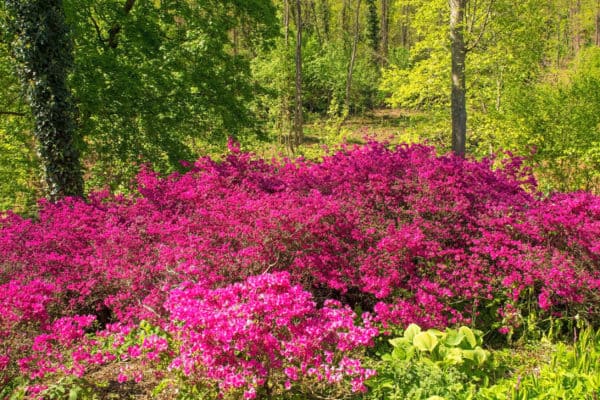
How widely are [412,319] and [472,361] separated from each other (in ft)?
2.03

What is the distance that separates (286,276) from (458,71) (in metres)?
7.10

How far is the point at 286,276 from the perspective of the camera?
3.38 metres

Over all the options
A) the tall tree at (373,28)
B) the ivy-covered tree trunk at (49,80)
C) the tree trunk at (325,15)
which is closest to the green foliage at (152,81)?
the ivy-covered tree trunk at (49,80)

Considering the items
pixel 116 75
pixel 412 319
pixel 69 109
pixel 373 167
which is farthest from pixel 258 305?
pixel 116 75

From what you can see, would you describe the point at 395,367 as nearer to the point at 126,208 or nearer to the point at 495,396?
the point at 495,396

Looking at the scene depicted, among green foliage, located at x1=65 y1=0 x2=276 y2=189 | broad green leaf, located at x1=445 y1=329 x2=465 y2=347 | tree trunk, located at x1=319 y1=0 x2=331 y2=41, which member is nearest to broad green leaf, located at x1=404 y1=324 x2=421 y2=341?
broad green leaf, located at x1=445 y1=329 x2=465 y2=347

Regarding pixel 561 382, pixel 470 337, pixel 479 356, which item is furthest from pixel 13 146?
pixel 561 382

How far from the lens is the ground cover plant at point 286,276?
315 centimetres

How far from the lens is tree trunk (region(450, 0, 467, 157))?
28.8 feet

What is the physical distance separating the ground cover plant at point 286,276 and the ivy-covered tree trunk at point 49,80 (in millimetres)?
1605

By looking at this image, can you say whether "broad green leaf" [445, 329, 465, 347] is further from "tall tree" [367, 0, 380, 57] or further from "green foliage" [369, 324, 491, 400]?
"tall tree" [367, 0, 380, 57]

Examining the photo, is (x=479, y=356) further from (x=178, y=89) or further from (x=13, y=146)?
(x=13, y=146)

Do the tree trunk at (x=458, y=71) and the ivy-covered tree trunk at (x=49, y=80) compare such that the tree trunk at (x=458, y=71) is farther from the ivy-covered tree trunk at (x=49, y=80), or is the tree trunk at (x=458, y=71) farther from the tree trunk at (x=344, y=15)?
the tree trunk at (x=344, y=15)

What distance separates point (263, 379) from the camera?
116 inches
